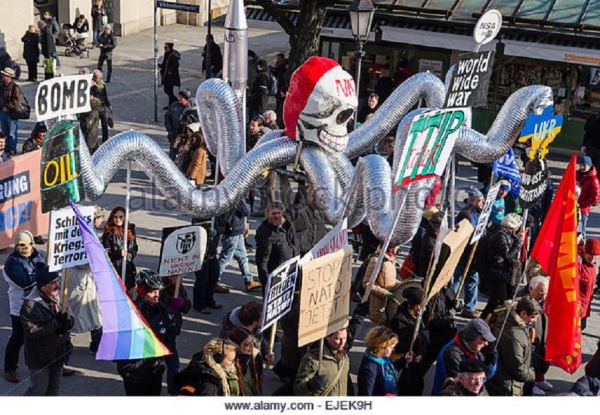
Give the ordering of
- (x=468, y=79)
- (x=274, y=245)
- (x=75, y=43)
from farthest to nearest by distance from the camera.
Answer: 1. (x=75, y=43)
2. (x=274, y=245)
3. (x=468, y=79)

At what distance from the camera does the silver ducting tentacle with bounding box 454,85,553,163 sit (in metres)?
9.62

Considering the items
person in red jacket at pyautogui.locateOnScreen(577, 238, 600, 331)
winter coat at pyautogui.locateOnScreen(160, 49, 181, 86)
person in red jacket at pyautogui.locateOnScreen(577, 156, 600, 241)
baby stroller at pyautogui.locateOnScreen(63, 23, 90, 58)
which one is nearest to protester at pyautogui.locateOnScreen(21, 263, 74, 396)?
person in red jacket at pyautogui.locateOnScreen(577, 238, 600, 331)

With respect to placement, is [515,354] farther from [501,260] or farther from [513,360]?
[501,260]

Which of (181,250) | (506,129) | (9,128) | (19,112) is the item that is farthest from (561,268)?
(9,128)

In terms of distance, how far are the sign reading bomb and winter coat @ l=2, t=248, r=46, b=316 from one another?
4950mm

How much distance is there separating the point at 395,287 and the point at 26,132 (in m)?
9.90

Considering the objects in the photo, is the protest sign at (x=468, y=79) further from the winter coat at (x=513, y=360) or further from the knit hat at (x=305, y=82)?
the winter coat at (x=513, y=360)

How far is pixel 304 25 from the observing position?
16594mm

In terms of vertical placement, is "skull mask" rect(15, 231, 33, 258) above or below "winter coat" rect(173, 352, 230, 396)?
above

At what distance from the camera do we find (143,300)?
25.2ft

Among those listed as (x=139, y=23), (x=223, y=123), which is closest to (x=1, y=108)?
(x=223, y=123)

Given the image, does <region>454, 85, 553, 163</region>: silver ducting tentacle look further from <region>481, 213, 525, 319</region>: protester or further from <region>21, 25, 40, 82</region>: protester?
<region>21, 25, 40, 82</region>: protester

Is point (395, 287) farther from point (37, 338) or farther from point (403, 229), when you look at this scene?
point (37, 338)

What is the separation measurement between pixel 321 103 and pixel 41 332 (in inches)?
123
